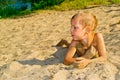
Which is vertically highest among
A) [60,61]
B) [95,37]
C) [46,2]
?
[95,37]

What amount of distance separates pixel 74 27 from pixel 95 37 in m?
0.32

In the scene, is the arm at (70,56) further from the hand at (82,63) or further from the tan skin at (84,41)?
the hand at (82,63)

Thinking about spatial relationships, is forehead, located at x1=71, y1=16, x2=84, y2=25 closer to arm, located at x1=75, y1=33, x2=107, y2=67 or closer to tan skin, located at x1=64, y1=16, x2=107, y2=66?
tan skin, located at x1=64, y1=16, x2=107, y2=66

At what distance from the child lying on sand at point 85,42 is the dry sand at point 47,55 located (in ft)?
0.33

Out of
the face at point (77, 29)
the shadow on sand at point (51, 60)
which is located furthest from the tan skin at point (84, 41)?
the shadow on sand at point (51, 60)

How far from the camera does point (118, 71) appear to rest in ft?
13.6

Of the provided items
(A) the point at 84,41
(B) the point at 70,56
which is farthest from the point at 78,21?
(B) the point at 70,56

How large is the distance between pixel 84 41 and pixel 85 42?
2 centimetres

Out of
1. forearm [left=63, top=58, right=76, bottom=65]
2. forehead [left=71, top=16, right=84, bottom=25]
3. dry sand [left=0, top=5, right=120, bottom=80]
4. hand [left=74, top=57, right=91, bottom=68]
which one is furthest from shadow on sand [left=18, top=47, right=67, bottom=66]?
forehead [left=71, top=16, right=84, bottom=25]

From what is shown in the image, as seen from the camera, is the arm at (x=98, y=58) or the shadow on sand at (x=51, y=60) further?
the shadow on sand at (x=51, y=60)

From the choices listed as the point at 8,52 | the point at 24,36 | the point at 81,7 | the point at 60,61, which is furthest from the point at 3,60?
the point at 81,7

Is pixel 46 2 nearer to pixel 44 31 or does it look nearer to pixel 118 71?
pixel 44 31

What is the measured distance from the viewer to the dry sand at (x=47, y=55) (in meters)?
4.14

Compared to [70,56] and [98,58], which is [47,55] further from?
[98,58]
